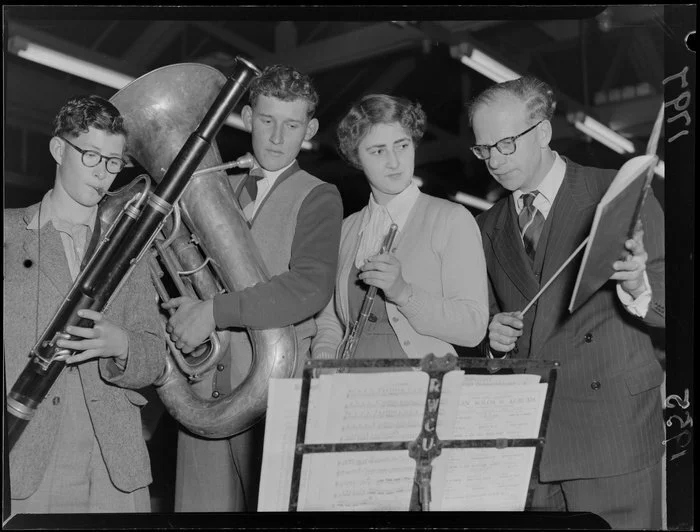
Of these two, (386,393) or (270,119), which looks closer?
(386,393)

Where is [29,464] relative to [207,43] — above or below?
below

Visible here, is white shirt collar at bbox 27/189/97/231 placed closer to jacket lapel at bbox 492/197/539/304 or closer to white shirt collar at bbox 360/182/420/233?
white shirt collar at bbox 360/182/420/233

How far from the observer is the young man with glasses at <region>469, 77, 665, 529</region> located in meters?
2.68

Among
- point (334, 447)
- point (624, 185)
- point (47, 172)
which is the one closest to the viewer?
point (334, 447)

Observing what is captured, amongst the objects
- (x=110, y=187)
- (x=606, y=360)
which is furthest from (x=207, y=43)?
(x=606, y=360)

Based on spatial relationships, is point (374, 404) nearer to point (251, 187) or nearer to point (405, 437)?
point (405, 437)

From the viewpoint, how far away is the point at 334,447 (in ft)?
7.84

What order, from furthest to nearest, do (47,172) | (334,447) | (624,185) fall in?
(47,172)
(624,185)
(334,447)

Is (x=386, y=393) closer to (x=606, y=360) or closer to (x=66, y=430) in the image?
(x=606, y=360)

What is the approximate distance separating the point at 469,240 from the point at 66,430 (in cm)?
137

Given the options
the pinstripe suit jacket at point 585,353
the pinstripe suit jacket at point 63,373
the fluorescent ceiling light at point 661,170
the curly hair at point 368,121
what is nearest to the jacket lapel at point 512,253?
the pinstripe suit jacket at point 585,353

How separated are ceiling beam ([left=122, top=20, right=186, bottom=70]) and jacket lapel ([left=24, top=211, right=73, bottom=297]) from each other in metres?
0.61

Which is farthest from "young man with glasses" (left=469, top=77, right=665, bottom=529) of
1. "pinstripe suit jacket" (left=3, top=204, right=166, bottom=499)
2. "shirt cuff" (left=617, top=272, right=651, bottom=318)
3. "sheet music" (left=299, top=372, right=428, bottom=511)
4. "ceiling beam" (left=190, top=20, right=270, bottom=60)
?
"pinstripe suit jacket" (left=3, top=204, right=166, bottom=499)

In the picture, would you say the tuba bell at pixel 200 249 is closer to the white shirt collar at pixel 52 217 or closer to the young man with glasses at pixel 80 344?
the young man with glasses at pixel 80 344
